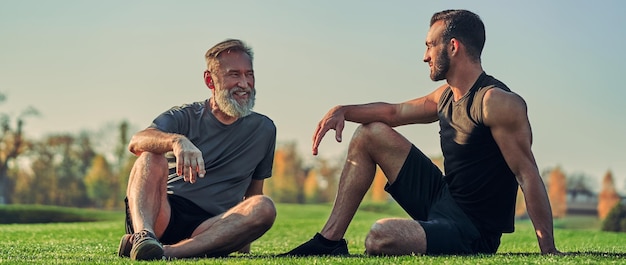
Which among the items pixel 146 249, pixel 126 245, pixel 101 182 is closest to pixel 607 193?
pixel 101 182

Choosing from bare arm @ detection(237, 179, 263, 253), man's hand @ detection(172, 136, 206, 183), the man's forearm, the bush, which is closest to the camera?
man's hand @ detection(172, 136, 206, 183)

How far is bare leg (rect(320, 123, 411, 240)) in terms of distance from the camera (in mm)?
6539

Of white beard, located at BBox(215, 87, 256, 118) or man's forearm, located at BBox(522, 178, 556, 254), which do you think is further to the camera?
white beard, located at BBox(215, 87, 256, 118)

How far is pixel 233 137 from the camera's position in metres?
6.98

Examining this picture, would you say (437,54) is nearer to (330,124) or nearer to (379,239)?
(330,124)

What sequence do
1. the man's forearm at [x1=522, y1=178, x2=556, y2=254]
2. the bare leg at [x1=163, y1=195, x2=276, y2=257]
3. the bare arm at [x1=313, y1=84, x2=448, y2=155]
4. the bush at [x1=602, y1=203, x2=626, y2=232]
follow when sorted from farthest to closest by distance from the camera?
the bush at [x1=602, y1=203, x2=626, y2=232] < the bare arm at [x1=313, y1=84, x2=448, y2=155] < the bare leg at [x1=163, y1=195, x2=276, y2=257] < the man's forearm at [x1=522, y1=178, x2=556, y2=254]

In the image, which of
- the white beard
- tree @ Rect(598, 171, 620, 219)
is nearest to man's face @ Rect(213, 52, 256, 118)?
the white beard

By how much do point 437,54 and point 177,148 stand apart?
7.06 feet

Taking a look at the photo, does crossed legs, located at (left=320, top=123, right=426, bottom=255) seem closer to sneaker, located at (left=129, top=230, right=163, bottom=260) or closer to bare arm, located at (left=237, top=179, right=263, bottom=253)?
bare arm, located at (left=237, top=179, right=263, bottom=253)

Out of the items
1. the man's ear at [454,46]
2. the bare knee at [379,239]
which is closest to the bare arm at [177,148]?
the bare knee at [379,239]

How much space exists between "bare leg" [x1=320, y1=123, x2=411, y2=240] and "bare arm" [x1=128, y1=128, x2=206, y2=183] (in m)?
1.20

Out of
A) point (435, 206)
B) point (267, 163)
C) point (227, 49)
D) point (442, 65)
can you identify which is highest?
point (227, 49)

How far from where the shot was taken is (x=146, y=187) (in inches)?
249

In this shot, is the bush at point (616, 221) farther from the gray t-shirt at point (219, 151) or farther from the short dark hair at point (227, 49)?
the short dark hair at point (227, 49)
